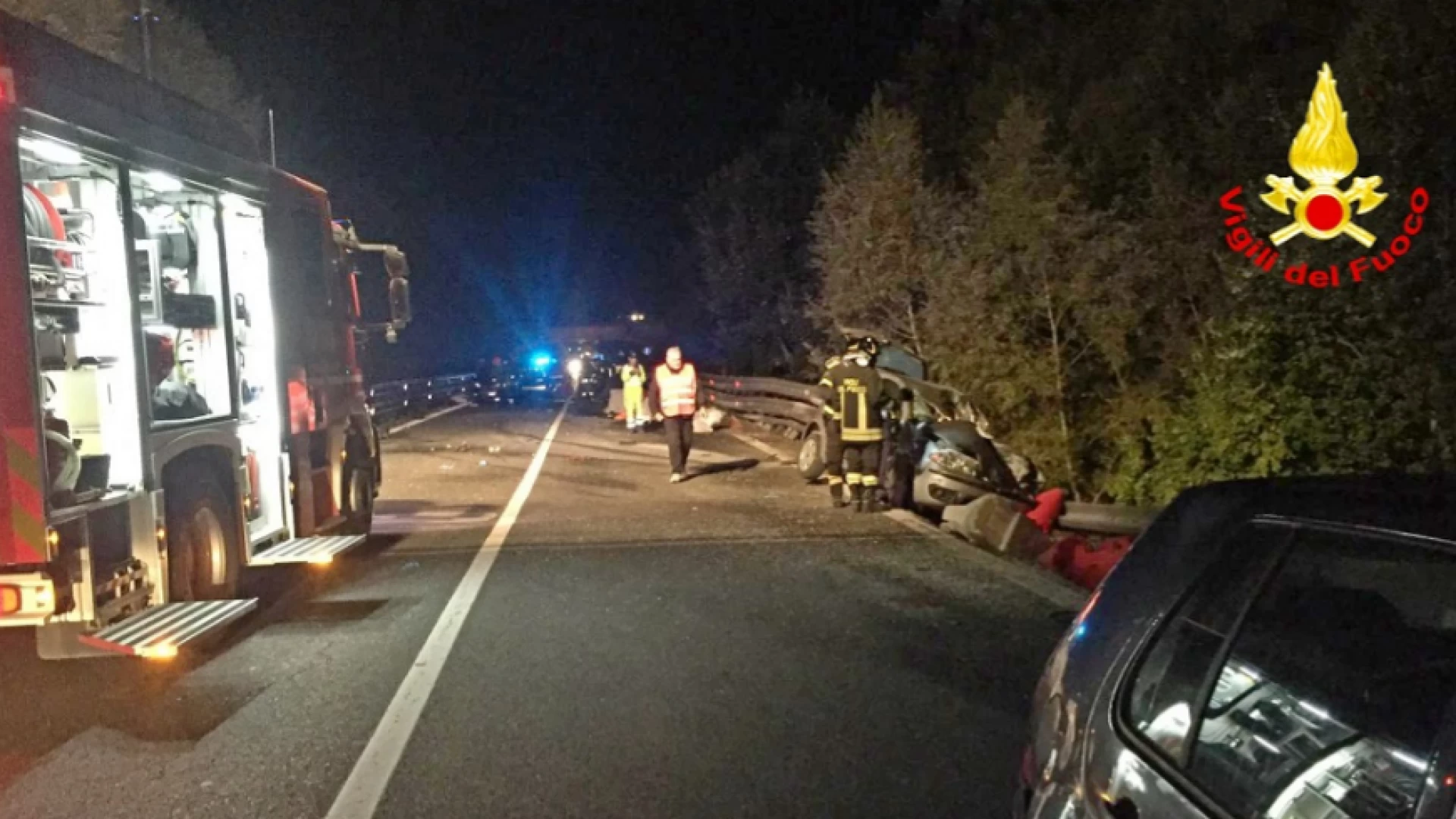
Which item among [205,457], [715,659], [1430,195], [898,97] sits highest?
[898,97]

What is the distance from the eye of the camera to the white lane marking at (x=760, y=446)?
18328 millimetres

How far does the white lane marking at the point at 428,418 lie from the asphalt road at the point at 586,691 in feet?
46.8

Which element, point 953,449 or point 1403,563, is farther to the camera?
point 953,449

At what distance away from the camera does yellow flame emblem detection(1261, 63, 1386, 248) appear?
1025 cm

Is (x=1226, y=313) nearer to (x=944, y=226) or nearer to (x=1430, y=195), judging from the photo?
(x=1430, y=195)

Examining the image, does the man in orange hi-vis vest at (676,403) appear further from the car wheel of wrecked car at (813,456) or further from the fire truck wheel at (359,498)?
the fire truck wheel at (359,498)

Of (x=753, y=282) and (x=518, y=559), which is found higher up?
(x=753, y=282)

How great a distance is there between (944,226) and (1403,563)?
16.5 m

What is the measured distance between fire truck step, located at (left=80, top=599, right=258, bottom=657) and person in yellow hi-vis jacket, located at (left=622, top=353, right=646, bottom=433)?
1591cm

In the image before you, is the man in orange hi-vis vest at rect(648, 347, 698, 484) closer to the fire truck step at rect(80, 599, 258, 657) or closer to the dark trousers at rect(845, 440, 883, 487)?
the dark trousers at rect(845, 440, 883, 487)

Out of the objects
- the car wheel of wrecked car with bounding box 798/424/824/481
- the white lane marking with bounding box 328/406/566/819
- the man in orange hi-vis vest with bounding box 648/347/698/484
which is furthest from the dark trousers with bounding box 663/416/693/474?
the white lane marking with bounding box 328/406/566/819

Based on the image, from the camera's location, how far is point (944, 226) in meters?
18.3

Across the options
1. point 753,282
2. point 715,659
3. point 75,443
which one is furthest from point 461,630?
point 753,282

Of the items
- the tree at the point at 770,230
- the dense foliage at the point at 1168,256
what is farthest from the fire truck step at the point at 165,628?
the tree at the point at 770,230
